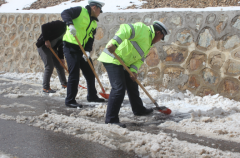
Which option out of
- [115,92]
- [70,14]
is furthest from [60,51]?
[115,92]

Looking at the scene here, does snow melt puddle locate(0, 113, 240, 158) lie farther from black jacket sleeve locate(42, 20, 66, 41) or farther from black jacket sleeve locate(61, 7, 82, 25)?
black jacket sleeve locate(42, 20, 66, 41)

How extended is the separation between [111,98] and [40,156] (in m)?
1.19

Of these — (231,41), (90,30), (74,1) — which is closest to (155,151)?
(90,30)

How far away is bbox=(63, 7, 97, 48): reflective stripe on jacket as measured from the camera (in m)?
3.91

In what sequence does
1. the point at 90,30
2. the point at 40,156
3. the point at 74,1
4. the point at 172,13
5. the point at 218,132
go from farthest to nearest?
1. the point at 74,1
2. the point at 172,13
3. the point at 90,30
4. the point at 218,132
5. the point at 40,156

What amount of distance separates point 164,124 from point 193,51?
2.09m

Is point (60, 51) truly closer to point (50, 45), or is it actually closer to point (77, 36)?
point (50, 45)

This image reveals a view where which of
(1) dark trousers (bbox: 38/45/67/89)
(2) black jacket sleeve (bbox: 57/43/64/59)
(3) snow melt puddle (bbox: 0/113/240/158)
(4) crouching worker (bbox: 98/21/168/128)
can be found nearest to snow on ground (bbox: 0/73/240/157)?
(3) snow melt puddle (bbox: 0/113/240/158)

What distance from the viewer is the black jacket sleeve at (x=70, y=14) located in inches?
145

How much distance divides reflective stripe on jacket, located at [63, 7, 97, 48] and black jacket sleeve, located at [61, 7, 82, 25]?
2.6 inches

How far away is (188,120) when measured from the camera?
3.33 meters

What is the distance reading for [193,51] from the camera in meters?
4.68

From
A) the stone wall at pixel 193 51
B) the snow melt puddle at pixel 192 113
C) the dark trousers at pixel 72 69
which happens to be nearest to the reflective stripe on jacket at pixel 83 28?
the dark trousers at pixel 72 69

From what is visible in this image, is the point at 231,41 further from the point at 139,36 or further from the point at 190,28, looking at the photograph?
the point at 139,36
